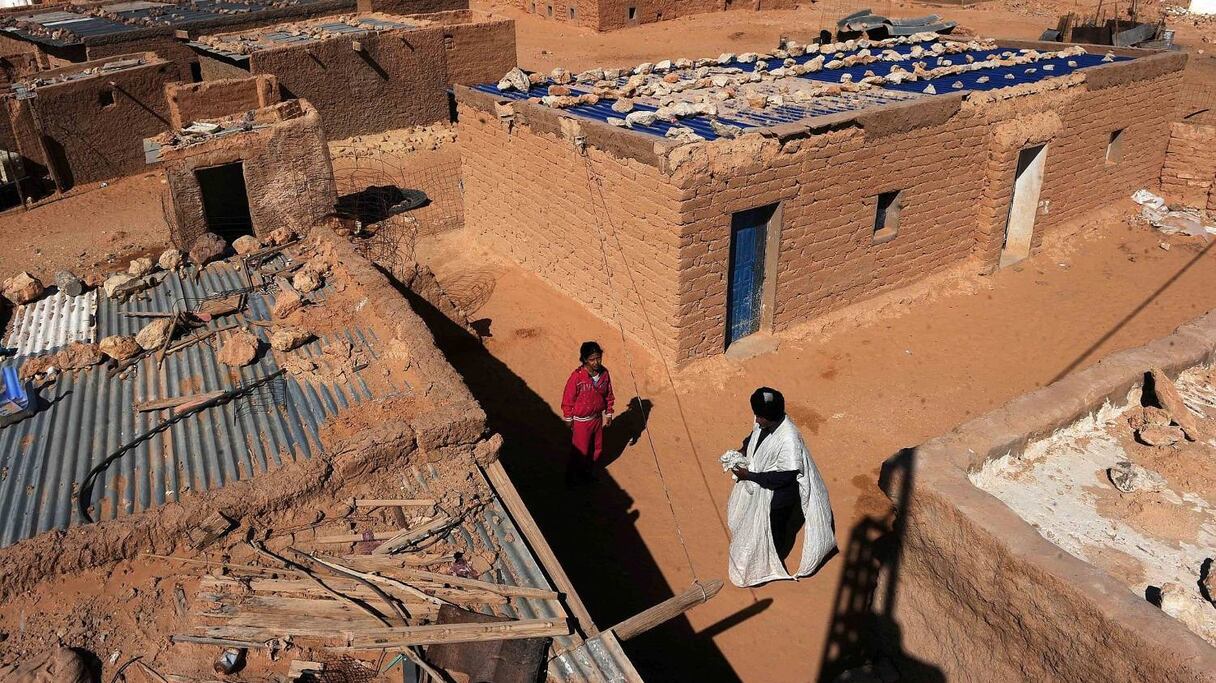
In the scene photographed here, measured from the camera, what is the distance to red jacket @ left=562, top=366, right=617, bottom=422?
22.9ft

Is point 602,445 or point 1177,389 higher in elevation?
point 1177,389

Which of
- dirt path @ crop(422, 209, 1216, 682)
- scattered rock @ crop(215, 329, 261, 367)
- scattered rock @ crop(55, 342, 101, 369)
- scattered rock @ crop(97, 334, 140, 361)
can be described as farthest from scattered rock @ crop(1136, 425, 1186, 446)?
scattered rock @ crop(55, 342, 101, 369)

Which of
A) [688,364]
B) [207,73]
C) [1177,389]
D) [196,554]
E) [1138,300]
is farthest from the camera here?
[207,73]

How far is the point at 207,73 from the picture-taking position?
16.9 meters

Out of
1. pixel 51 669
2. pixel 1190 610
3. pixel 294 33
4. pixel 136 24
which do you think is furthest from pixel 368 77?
pixel 1190 610

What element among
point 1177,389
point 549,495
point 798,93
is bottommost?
point 549,495

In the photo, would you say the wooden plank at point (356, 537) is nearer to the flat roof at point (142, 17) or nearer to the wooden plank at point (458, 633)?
the wooden plank at point (458, 633)

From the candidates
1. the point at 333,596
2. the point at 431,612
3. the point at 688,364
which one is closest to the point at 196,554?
the point at 333,596

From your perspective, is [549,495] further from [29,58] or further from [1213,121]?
[29,58]

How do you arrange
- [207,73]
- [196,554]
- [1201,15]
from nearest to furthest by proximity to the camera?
[196,554], [207,73], [1201,15]

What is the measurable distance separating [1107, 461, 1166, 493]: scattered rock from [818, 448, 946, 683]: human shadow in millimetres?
1178

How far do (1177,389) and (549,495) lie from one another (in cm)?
482

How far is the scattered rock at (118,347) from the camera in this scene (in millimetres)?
6262

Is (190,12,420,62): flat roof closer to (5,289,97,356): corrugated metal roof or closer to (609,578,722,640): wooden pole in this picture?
(5,289,97,356): corrugated metal roof
